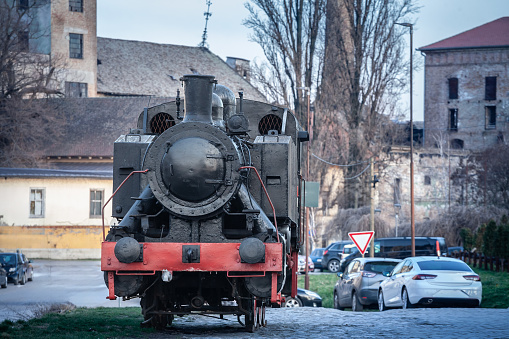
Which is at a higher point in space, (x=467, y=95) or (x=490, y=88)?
(x=490, y=88)

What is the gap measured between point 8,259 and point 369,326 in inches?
935

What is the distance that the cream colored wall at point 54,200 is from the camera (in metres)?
50.8

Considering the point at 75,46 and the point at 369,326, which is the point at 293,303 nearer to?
the point at 369,326

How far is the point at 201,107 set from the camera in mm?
12266

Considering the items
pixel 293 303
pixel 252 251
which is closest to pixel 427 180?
pixel 293 303

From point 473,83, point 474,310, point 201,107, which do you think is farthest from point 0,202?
point 473,83

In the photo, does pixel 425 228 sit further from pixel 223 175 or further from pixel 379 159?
A: pixel 223 175

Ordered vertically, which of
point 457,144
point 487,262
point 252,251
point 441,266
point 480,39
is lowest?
point 487,262

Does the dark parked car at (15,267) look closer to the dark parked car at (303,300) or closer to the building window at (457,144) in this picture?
the dark parked car at (303,300)

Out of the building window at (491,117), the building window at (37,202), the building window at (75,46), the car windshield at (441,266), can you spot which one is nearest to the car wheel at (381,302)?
the car windshield at (441,266)

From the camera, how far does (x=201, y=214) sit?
464 inches

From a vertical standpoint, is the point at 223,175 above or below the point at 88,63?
below

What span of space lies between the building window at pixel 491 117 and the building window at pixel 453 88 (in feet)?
11.0

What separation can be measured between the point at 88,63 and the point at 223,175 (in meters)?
61.7
